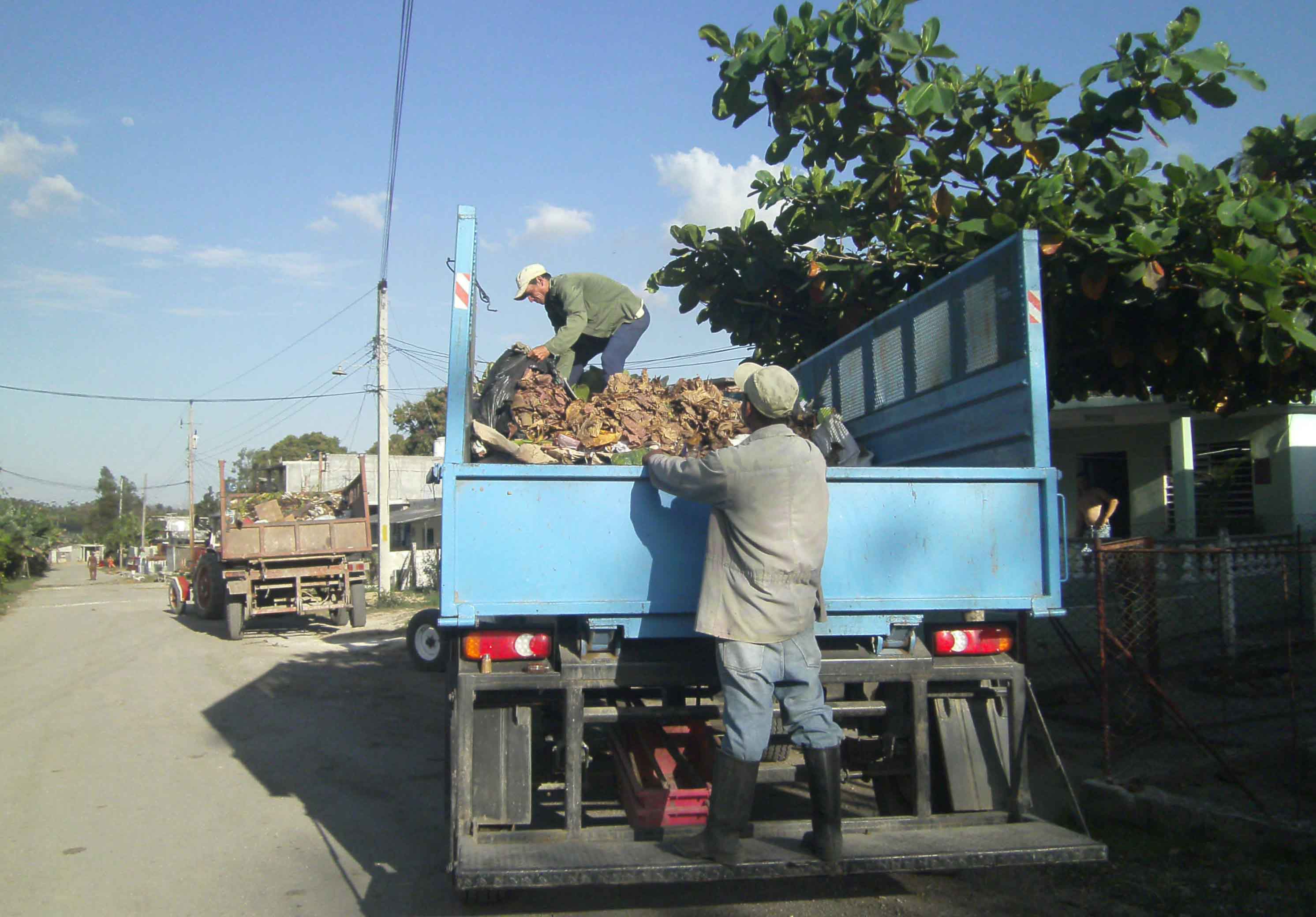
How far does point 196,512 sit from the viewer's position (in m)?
72.1

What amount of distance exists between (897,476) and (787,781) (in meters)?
1.28

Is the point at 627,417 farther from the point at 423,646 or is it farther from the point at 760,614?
the point at 423,646

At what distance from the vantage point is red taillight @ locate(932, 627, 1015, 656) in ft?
12.6

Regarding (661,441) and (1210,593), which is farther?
(1210,593)

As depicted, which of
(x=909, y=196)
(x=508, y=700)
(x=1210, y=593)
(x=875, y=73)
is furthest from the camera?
(x=1210, y=593)

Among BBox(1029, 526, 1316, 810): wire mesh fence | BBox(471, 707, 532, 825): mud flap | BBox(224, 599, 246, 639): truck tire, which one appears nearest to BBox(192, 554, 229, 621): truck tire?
BBox(224, 599, 246, 639): truck tire

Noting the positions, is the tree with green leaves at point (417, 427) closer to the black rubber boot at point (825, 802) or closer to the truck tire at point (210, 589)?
the truck tire at point (210, 589)

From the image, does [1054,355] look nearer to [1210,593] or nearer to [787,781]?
[787,781]

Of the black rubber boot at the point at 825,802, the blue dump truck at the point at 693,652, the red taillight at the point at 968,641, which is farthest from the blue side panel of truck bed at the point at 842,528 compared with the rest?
the black rubber boot at the point at 825,802

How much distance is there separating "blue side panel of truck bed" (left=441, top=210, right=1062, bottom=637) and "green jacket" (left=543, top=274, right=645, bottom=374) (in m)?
1.78

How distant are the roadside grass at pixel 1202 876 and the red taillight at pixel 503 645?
2.57m

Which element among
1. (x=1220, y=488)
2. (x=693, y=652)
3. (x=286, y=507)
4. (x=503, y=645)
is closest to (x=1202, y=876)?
(x=693, y=652)

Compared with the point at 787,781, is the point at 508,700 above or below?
above

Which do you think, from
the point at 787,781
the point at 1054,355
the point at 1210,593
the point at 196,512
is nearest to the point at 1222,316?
the point at 1054,355
